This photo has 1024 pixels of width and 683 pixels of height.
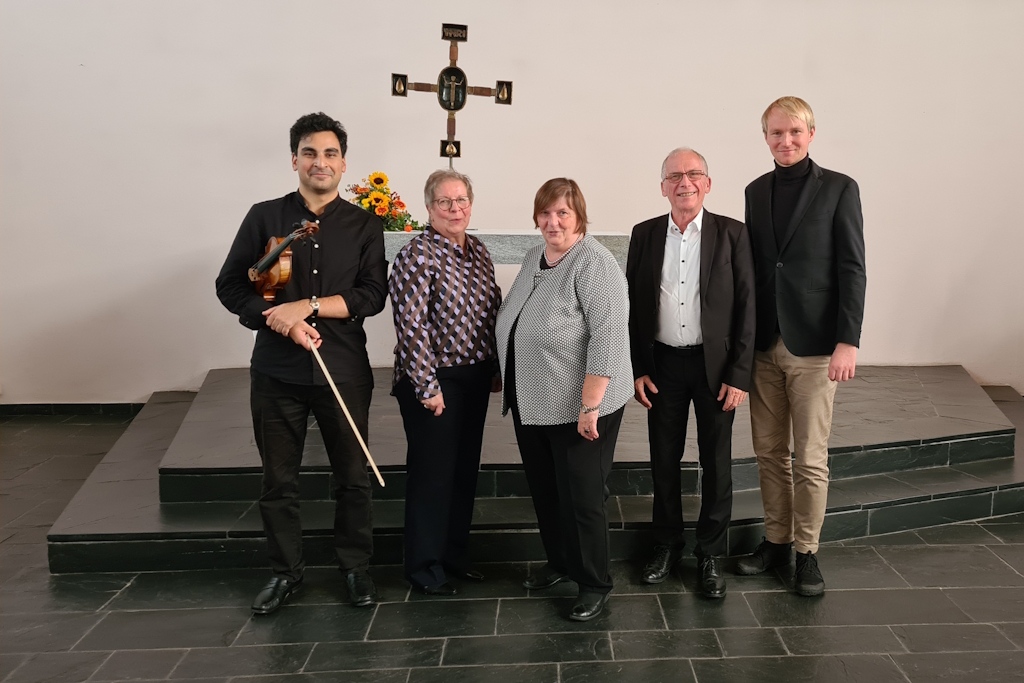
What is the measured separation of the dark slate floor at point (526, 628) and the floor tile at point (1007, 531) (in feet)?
0.39

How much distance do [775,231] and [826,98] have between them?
3.10m

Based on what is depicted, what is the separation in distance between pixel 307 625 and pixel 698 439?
4.87 feet

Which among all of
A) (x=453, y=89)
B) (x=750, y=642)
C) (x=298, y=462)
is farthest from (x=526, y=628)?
(x=453, y=89)

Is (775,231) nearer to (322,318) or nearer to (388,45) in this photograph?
(322,318)

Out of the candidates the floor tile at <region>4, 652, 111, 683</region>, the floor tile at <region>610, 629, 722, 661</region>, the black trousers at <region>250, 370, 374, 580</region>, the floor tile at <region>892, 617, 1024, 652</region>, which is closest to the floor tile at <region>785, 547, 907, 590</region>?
the floor tile at <region>892, 617, 1024, 652</region>

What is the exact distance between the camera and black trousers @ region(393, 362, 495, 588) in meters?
2.93

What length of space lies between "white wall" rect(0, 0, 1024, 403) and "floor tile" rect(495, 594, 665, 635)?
2982mm

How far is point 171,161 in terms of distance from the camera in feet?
17.3

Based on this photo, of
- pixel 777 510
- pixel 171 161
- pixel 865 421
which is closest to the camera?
pixel 777 510

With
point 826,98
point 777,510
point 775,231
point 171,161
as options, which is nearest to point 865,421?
point 777,510

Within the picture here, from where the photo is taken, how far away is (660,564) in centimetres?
320

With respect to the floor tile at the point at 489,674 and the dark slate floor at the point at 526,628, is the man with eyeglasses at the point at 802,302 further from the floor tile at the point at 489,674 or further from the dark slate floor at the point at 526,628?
the floor tile at the point at 489,674

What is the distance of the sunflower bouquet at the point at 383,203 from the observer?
3.85 m

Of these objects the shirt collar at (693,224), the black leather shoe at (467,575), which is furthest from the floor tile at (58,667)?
the shirt collar at (693,224)
